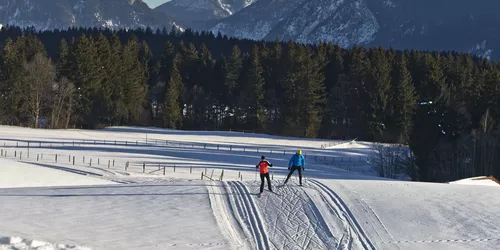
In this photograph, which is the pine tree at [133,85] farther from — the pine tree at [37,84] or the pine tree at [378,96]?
the pine tree at [378,96]

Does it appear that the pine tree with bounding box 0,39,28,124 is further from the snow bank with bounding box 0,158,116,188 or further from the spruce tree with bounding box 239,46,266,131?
the snow bank with bounding box 0,158,116,188

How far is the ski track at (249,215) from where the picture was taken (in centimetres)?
2094

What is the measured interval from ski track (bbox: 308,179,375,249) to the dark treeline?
44.0 m

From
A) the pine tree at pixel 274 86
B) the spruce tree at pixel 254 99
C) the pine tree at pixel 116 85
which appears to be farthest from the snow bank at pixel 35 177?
the pine tree at pixel 274 86

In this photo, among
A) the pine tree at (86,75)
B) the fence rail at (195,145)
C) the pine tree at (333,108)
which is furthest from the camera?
the pine tree at (333,108)

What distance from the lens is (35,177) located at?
40719 millimetres

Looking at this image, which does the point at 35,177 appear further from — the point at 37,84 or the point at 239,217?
the point at 37,84

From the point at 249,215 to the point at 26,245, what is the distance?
29.7 ft

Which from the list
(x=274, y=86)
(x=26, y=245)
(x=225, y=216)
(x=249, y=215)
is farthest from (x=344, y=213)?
(x=274, y=86)

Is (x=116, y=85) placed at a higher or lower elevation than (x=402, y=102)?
higher

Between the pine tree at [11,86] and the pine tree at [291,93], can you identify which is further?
the pine tree at [291,93]

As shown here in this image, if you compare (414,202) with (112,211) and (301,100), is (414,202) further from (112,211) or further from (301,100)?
(301,100)

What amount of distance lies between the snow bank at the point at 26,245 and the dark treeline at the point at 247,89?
187 feet

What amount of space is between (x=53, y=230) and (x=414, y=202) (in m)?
15.7
